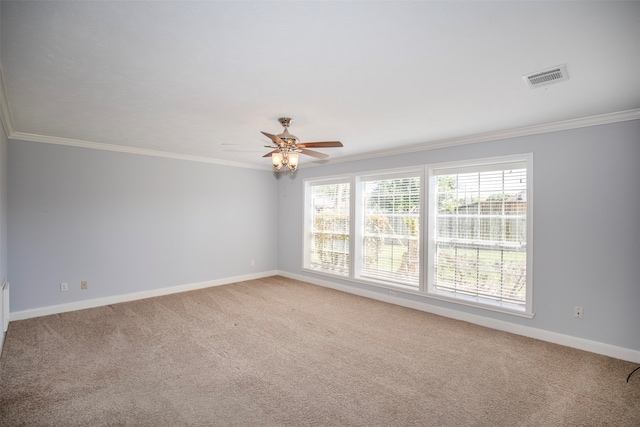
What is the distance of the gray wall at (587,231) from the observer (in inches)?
124

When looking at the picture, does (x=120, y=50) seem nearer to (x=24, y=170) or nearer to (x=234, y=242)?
(x=24, y=170)

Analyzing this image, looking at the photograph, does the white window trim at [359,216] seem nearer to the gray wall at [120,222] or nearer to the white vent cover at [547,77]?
the gray wall at [120,222]

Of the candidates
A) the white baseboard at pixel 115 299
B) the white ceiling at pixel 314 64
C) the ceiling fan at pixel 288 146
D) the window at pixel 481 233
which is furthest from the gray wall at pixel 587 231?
the white baseboard at pixel 115 299

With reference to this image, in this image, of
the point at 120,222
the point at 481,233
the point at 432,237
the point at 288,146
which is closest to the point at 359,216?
the point at 432,237

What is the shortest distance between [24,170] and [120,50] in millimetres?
3467

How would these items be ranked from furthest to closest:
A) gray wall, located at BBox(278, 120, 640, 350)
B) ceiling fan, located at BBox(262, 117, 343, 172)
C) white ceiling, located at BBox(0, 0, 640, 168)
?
ceiling fan, located at BBox(262, 117, 343, 172), gray wall, located at BBox(278, 120, 640, 350), white ceiling, located at BBox(0, 0, 640, 168)

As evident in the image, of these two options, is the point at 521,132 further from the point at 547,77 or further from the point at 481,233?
the point at 547,77

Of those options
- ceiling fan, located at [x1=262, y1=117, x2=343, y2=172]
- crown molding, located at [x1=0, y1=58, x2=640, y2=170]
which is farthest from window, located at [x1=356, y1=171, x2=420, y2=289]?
ceiling fan, located at [x1=262, y1=117, x2=343, y2=172]

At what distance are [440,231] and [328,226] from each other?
2.30 metres

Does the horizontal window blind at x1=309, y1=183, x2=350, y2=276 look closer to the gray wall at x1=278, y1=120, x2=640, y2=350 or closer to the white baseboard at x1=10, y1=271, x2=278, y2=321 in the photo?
the white baseboard at x1=10, y1=271, x2=278, y2=321

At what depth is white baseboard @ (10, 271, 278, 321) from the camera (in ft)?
13.8

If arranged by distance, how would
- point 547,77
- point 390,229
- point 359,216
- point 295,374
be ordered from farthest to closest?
point 359,216
point 390,229
point 295,374
point 547,77

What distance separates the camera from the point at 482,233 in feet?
13.8

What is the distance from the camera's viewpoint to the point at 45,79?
2.47 meters
